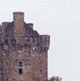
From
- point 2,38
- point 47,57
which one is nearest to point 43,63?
point 47,57

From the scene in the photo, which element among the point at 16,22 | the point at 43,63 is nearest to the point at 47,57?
the point at 43,63

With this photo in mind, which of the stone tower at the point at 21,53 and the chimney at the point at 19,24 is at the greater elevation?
the chimney at the point at 19,24

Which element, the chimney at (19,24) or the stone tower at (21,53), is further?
the chimney at (19,24)

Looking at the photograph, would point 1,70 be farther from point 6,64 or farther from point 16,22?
point 16,22

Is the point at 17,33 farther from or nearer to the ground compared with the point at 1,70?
farther from the ground

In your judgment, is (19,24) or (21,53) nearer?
(21,53)

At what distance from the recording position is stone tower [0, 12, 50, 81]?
2896 inches

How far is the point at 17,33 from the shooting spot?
7400cm

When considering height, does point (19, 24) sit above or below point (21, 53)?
above

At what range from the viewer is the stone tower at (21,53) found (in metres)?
73.6

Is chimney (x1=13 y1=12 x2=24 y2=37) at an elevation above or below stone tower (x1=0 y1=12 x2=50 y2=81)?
above

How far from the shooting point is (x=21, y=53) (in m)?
→ 73.6

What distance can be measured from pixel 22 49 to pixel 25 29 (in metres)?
2.55

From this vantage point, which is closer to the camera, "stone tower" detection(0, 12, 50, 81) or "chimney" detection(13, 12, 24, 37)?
"stone tower" detection(0, 12, 50, 81)
